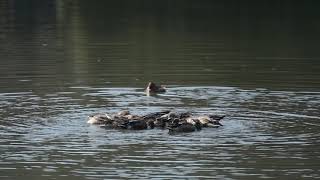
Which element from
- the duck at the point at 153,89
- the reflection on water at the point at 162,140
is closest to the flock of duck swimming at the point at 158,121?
the reflection on water at the point at 162,140

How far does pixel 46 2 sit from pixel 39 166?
194 ft

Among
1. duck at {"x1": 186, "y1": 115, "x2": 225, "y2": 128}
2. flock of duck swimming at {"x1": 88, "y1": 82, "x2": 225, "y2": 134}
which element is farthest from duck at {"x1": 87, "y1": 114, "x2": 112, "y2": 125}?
duck at {"x1": 186, "y1": 115, "x2": 225, "y2": 128}

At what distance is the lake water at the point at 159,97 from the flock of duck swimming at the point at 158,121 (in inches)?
9.4

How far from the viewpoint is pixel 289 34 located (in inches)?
1941

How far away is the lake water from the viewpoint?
1912cm

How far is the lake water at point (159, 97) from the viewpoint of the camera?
62.7ft

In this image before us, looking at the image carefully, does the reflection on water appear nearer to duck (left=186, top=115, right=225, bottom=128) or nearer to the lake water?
the lake water

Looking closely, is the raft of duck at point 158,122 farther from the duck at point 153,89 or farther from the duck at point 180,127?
the duck at point 153,89

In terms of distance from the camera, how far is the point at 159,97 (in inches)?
1064

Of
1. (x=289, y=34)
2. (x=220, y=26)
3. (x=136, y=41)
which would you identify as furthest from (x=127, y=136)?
(x=220, y=26)

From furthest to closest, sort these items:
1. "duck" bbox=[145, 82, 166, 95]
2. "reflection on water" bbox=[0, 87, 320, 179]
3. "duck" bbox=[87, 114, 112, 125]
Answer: "duck" bbox=[145, 82, 166, 95] < "duck" bbox=[87, 114, 112, 125] < "reflection on water" bbox=[0, 87, 320, 179]

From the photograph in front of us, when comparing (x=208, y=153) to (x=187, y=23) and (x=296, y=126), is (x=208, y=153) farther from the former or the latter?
(x=187, y=23)

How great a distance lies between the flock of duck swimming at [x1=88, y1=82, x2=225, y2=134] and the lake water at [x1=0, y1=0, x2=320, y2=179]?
0.79ft

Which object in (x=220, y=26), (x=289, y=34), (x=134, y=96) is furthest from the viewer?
(x=220, y=26)
